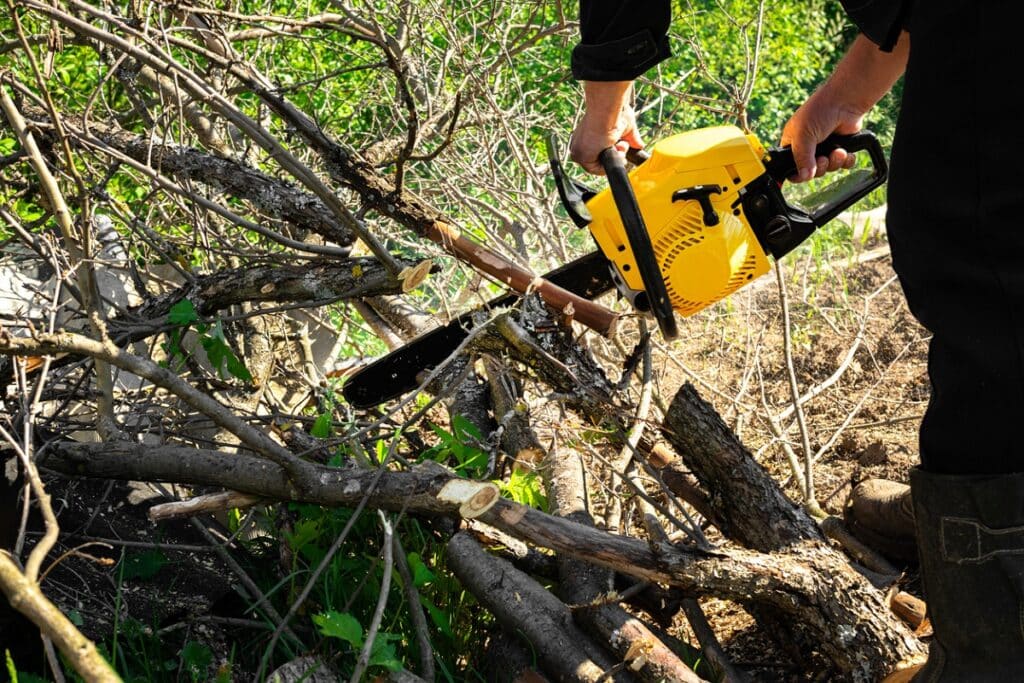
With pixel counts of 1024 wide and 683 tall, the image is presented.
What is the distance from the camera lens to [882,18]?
1984 mm

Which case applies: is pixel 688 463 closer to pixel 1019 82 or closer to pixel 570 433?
pixel 570 433

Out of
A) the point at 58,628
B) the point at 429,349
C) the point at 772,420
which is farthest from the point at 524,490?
the point at 58,628

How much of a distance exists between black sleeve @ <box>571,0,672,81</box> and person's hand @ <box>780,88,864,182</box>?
444 millimetres

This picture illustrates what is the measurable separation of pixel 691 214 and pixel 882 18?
0.59 meters

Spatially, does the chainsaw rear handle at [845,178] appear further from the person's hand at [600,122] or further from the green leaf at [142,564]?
the green leaf at [142,564]

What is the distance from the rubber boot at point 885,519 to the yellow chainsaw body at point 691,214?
2.56ft

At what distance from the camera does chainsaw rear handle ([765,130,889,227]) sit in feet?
7.90

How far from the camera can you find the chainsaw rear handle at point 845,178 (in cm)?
241

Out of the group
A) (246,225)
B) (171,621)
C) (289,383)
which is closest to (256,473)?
(171,621)

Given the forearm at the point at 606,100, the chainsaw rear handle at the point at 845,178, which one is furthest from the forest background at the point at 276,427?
the chainsaw rear handle at the point at 845,178

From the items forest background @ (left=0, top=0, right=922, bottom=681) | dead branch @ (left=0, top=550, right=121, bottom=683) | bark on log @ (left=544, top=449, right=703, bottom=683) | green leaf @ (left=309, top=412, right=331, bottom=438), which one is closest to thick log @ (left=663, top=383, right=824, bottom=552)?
forest background @ (left=0, top=0, right=922, bottom=681)

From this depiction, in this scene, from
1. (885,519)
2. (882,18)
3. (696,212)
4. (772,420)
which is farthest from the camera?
(772,420)

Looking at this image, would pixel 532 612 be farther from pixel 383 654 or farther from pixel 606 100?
pixel 606 100

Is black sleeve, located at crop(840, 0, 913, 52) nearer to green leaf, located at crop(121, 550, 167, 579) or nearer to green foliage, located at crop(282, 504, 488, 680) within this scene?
green foliage, located at crop(282, 504, 488, 680)
